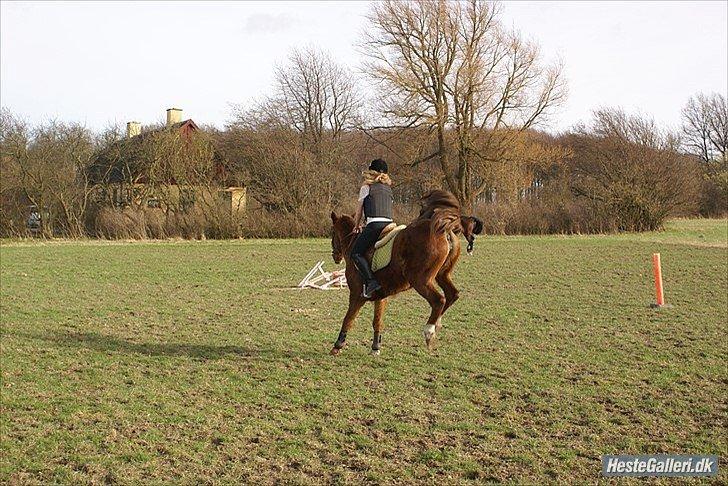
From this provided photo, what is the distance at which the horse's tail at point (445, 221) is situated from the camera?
759 cm

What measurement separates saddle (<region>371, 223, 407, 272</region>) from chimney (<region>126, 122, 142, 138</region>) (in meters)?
36.5

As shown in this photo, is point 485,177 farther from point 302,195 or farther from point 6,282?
point 6,282

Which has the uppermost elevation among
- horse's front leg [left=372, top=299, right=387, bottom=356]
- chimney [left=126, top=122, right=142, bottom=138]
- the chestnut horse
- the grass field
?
chimney [left=126, top=122, right=142, bottom=138]

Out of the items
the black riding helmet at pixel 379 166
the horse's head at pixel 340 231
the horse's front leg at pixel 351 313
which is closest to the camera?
the black riding helmet at pixel 379 166

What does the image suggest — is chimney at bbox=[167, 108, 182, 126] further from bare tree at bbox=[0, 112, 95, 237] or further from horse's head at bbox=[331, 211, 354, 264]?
horse's head at bbox=[331, 211, 354, 264]

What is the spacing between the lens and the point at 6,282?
1819cm

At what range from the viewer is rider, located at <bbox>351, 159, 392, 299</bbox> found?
8336mm

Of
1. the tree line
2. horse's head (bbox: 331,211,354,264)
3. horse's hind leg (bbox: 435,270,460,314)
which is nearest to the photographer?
horse's hind leg (bbox: 435,270,460,314)

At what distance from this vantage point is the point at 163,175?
39.5m

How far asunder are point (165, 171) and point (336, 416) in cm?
3466

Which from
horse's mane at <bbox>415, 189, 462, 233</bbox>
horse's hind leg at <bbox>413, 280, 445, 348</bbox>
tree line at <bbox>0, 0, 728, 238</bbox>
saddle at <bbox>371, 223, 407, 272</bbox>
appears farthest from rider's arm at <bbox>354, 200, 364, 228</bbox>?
tree line at <bbox>0, 0, 728, 238</bbox>

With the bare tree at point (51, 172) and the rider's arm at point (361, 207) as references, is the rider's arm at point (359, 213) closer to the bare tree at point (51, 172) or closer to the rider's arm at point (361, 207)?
the rider's arm at point (361, 207)

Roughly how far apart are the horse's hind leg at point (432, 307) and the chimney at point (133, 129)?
37479 mm

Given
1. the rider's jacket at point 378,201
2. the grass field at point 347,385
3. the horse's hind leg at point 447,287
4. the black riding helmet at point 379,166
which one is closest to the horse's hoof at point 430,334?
the horse's hind leg at point 447,287
